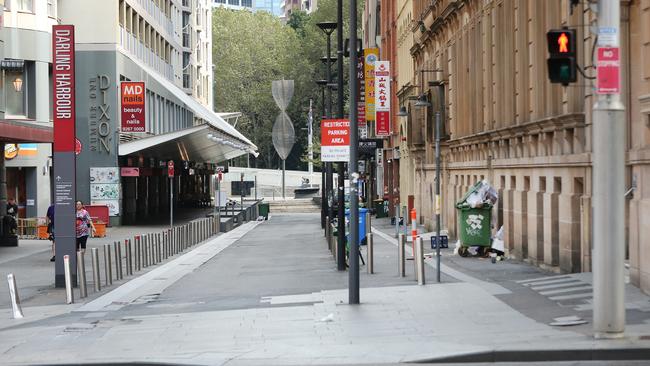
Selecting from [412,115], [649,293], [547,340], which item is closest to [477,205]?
[649,293]

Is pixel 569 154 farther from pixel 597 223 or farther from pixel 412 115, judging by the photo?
pixel 412 115

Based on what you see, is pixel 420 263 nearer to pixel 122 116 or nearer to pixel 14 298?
pixel 14 298

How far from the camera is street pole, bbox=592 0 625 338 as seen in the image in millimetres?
12227

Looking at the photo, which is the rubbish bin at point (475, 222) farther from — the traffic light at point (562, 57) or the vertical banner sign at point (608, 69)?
the traffic light at point (562, 57)

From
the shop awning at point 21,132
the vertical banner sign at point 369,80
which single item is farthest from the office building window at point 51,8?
the vertical banner sign at point 369,80

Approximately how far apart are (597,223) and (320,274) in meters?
13.3

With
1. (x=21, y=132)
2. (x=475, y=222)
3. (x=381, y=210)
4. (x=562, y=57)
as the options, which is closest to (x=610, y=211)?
(x=562, y=57)

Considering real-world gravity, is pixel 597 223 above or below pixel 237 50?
below

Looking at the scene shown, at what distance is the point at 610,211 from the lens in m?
12.2

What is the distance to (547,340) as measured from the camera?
40.9 ft

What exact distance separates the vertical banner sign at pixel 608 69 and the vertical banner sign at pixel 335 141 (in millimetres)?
8349

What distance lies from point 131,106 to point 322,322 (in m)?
39.4

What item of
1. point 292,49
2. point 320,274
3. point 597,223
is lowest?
point 320,274

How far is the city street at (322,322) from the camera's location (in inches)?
491
